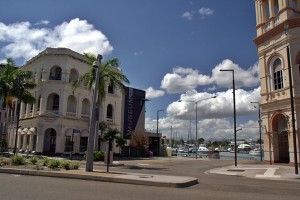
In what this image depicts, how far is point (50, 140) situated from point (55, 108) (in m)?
4.39

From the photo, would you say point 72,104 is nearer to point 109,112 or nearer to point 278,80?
point 109,112

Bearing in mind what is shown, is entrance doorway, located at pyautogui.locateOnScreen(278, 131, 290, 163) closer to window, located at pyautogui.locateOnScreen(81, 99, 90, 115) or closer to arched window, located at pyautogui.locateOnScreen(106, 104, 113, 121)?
window, located at pyautogui.locateOnScreen(81, 99, 90, 115)

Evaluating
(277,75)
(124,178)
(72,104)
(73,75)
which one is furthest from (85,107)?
(124,178)

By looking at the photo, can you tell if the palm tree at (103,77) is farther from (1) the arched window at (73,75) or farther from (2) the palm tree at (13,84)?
(1) the arched window at (73,75)

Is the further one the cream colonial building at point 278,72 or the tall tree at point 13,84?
the tall tree at point 13,84

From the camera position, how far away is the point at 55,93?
43.2 metres

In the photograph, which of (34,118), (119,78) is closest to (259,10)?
(119,78)

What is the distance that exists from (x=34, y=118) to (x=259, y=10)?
1214 inches

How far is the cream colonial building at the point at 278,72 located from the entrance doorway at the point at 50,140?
88.7ft

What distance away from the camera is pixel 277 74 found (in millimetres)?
29750

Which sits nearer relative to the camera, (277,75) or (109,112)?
(277,75)

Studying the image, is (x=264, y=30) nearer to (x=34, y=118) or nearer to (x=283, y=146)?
(x=283, y=146)

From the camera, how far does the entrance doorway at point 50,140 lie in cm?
4278

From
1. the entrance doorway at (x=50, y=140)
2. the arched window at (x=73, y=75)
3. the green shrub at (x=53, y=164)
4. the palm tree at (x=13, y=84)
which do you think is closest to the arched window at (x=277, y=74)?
the green shrub at (x=53, y=164)
